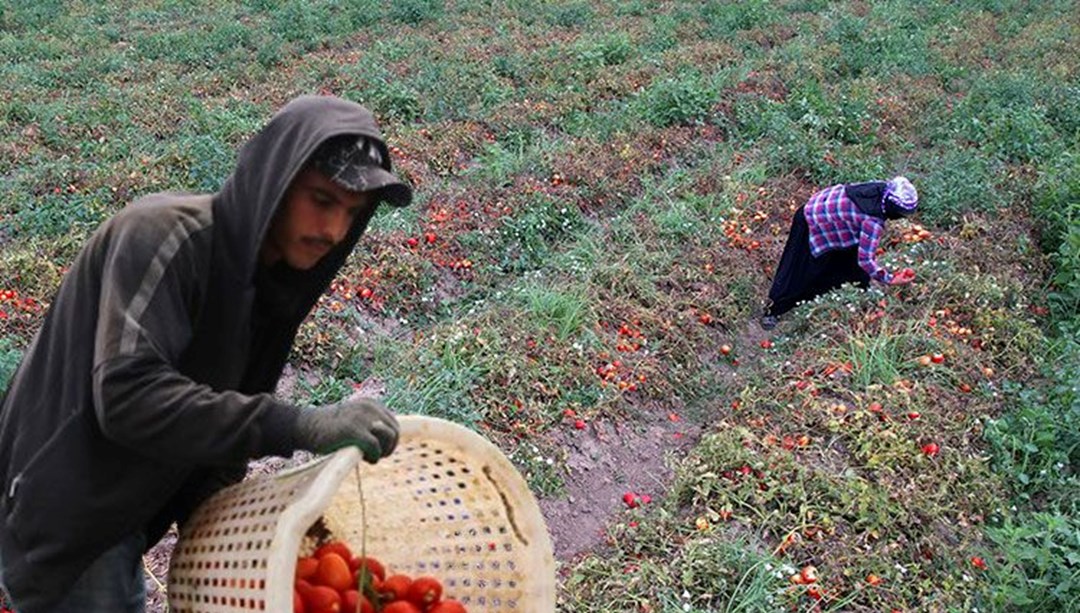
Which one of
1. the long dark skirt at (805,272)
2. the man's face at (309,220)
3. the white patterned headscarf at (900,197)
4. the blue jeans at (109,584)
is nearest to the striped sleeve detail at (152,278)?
the man's face at (309,220)

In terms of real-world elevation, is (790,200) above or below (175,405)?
below

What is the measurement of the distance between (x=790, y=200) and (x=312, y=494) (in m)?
6.75

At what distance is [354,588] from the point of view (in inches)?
82.0

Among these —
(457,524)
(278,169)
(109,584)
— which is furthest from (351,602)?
(278,169)

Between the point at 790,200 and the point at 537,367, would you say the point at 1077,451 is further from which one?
the point at 790,200

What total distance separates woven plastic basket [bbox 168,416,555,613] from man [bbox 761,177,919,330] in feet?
14.1

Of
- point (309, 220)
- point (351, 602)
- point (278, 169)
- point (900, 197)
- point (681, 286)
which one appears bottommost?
point (681, 286)

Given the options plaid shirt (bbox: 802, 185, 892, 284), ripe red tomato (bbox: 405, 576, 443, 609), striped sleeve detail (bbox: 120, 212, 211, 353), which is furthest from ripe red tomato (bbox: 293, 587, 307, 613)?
plaid shirt (bbox: 802, 185, 892, 284)

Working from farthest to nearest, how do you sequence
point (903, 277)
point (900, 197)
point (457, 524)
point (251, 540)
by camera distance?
point (903, 277), point (900, 197), point (457, 524), point (251, 540)

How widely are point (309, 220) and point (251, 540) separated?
1.95ft

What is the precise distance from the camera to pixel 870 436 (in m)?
4.54

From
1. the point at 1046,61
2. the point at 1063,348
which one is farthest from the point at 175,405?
the point at 1046,61

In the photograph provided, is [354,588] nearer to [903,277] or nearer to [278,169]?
[278,169]

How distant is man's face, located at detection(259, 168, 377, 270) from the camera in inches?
73.7
